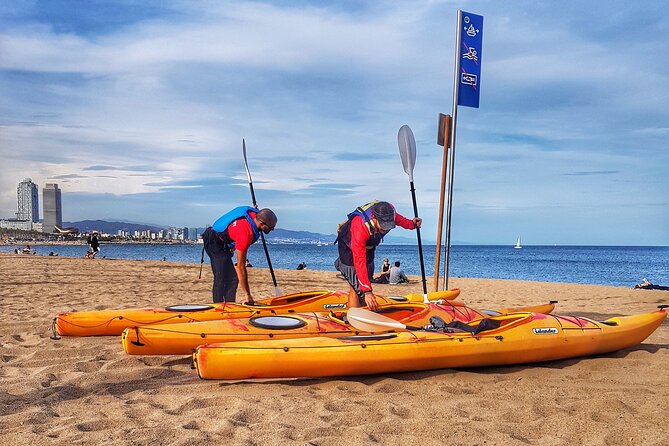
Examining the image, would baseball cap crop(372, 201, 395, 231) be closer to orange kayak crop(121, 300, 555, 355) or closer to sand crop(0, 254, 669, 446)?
orange kayak crop(121, 300, 555, 355)

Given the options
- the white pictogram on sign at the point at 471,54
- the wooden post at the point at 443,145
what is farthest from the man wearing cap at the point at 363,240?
the white pictogram on sign at the point at 471,54

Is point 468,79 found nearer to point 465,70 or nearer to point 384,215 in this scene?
point 465,70

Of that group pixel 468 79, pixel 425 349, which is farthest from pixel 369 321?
pixel 468 79

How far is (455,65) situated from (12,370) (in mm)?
6670

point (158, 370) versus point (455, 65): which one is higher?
point (455, 65)

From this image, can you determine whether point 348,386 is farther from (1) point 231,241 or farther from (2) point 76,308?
(2) point 76,308

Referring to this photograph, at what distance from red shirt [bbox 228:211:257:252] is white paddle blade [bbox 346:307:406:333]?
1.63 m

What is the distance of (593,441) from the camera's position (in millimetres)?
3141

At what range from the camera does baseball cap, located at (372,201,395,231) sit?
5.46 m

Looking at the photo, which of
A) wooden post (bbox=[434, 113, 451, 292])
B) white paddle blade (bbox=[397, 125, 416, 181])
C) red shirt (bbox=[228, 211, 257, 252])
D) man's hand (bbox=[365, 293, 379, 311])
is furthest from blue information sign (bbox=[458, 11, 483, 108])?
man's hand (bbox=[365, 293, 379, 311])

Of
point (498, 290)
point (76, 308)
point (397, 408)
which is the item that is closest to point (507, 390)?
point (397, 408)

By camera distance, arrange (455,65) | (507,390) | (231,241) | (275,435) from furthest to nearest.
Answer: (455,65)
(231,241)
(507,390)
(275,435)

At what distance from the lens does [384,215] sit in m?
5.49

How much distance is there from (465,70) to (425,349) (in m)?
5.01
